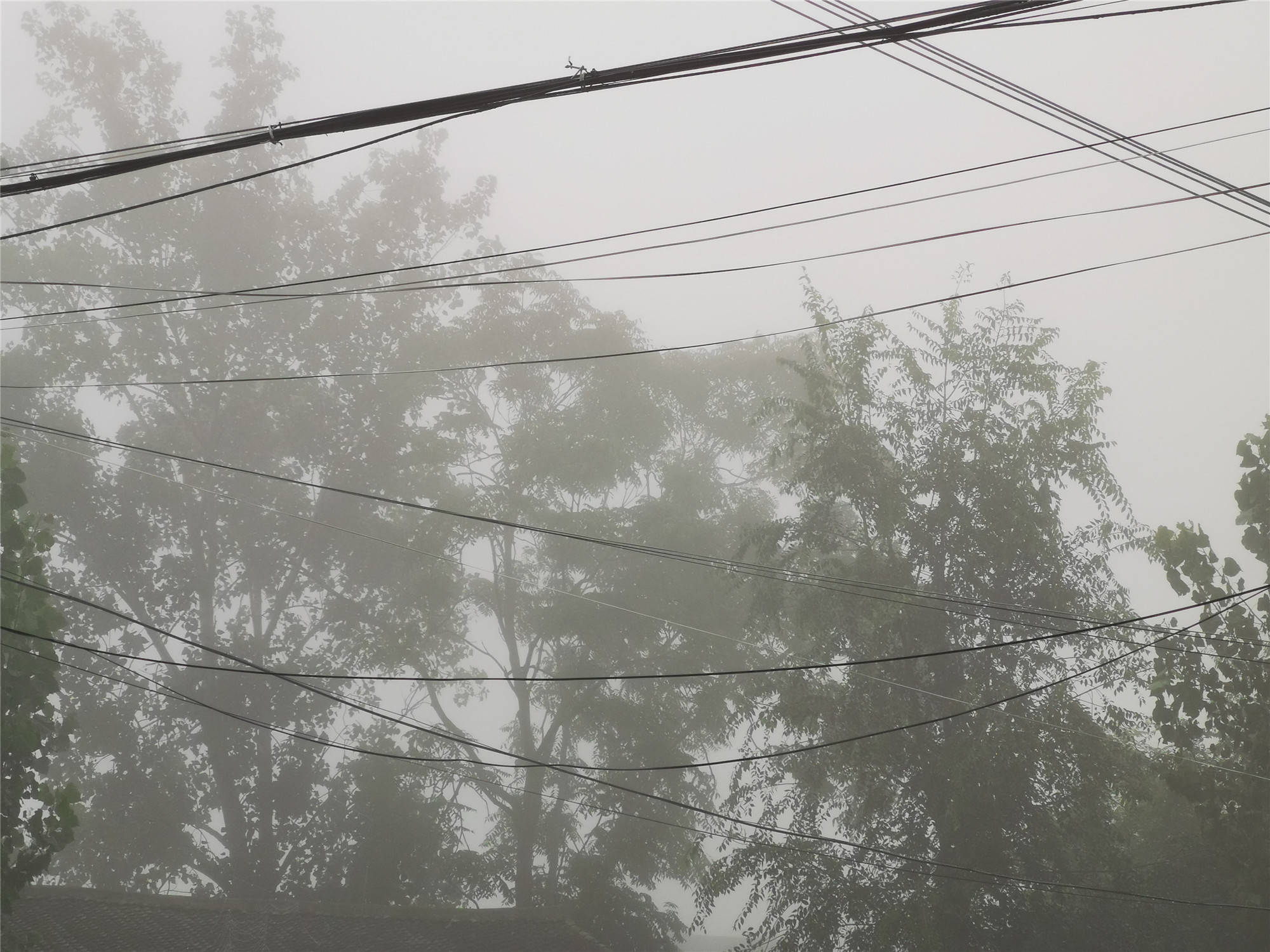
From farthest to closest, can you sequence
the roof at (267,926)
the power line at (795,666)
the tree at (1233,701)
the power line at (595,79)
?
the roof at (267,926)
the tree at (1233,701)
the power line at (795,666)
the power line at (595,79)

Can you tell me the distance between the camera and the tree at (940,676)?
14.7 meters

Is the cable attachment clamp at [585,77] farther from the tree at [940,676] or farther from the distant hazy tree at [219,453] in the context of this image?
the distant hazy tree at [219,453]

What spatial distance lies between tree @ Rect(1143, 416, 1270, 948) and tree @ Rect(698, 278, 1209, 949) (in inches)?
64.6

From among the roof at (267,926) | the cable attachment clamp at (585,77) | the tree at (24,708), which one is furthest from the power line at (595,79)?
the roof at (267,926)

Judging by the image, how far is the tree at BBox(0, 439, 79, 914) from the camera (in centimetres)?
977

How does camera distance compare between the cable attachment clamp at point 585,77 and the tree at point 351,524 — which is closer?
the cable attachment clamp at point 585,77

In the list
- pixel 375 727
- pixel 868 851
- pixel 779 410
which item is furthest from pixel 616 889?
pixel 779 410

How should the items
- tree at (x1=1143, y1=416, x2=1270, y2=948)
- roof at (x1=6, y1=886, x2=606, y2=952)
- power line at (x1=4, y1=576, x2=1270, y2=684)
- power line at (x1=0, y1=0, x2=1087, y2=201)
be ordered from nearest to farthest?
power line at (x1=0, y1=0, x2=1087, y2=201) < power line at (x1=4, y1=576, x2=1270, y2=684) < tree at (x1=1143, y1=416, x2=1270, y2=948) < roof at (x1=6, y1=886, x2=606, y2=952)

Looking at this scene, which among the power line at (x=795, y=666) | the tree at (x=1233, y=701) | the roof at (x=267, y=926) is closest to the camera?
the power line at (x=795, y=666)

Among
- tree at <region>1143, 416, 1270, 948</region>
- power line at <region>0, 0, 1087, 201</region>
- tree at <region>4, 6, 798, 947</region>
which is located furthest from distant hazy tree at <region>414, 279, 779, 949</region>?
power line at <region>0, 0, 1087, 201</region>

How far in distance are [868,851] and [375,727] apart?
13.1 m

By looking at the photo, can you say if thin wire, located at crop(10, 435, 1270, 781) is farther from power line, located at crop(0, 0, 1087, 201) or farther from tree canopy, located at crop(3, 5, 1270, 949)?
power line, located at crop(0, 0, 1087, 201)

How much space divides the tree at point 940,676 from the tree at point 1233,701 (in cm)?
164

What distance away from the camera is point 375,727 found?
79.6ft
